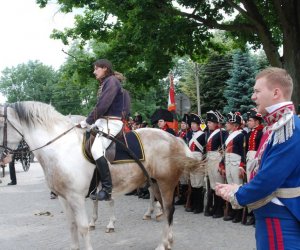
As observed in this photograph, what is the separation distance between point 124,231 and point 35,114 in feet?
10.5

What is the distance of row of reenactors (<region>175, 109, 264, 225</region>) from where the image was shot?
8092 mm

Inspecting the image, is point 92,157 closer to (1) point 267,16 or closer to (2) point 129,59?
(2) point 129,59

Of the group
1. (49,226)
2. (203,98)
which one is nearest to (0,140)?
(49,226)

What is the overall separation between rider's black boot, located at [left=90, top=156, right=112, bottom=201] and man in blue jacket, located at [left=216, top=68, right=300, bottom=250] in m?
3.46

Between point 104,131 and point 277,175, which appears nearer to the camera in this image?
point 277,175

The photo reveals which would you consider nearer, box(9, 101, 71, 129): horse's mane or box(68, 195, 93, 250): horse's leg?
box(68, 195, 93, 250): horse's leg

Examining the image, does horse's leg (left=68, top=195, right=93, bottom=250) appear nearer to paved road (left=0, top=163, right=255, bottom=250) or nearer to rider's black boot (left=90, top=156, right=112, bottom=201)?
rider's black boot (left=90, top=156, right=112, bottom=201)

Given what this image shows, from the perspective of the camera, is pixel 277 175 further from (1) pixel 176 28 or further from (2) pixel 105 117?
(1) pixel 176 28

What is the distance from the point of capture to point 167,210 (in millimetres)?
6875

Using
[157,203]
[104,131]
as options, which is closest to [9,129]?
[104,131]

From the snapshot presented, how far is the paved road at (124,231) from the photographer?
706 centimetres

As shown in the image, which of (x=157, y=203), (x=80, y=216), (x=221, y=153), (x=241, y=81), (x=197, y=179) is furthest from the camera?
(x=241, y=81)

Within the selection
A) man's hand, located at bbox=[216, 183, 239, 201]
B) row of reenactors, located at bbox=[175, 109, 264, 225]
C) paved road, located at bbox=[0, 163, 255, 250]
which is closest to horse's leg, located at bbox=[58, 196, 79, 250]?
paved road, located at bbox=[0, 163, 255, 250]

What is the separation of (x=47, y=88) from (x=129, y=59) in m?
63.0
